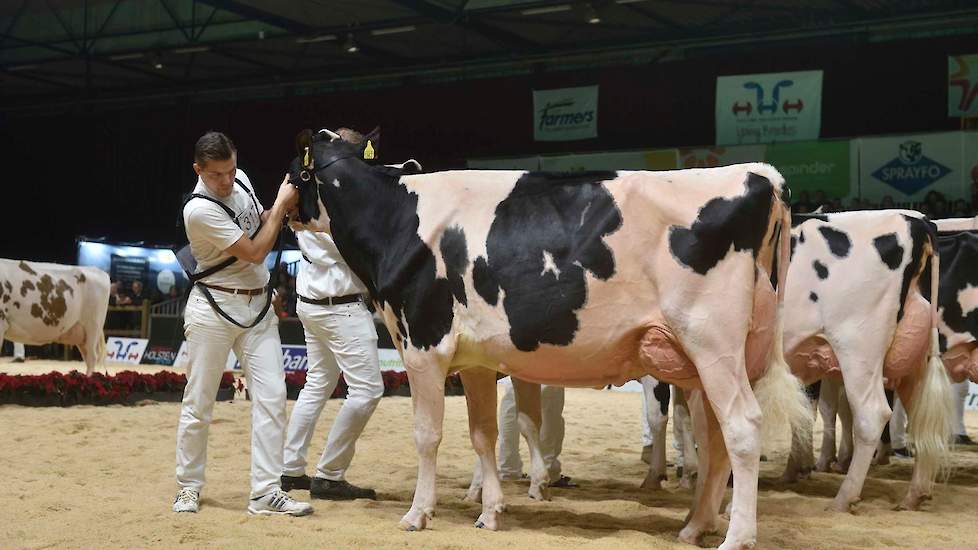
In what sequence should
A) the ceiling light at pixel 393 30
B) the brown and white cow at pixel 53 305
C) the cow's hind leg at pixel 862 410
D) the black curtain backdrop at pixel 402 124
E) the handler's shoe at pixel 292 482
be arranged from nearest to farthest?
the cow's hind leg at pixel 862 410 < the handler's shoe at pixel 292 482 < the brown and white cow at pixel 53 305 < the black curtain backdrop at pixel 402 124 < the ceiling light at pixel 393 30

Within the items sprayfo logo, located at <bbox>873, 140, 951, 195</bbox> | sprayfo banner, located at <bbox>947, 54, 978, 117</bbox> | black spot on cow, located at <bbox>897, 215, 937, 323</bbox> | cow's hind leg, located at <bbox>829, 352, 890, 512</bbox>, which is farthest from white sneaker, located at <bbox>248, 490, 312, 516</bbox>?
sprayfo banner, located at <bbox>947, 54, 978, 117</bbox>

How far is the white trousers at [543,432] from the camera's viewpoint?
20.2 feet

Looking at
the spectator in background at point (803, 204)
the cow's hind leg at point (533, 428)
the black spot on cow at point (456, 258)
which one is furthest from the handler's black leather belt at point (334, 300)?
the spectator in background at point (803, 204)

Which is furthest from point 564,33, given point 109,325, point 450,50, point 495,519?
point 495,519

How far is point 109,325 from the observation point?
65.6ft

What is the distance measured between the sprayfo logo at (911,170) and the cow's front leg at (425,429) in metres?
11.5

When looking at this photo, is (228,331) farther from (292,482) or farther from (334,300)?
(292,482)

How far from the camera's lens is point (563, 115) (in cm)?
1822

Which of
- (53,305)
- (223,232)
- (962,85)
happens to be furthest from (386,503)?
(962,85)

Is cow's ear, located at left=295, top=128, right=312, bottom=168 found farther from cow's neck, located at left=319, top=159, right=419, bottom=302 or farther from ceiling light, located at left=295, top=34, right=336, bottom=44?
ceiling light, located at left=295, top=34, right=336, bottom=44

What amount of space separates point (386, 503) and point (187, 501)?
110cm

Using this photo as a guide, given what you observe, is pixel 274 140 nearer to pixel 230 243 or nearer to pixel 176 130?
pixel 176 130

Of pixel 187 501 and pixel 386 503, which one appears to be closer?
pixel 187 501

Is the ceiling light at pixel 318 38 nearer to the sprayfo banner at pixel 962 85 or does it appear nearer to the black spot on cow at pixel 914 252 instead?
the sprayfo banner at pixel 962 85
